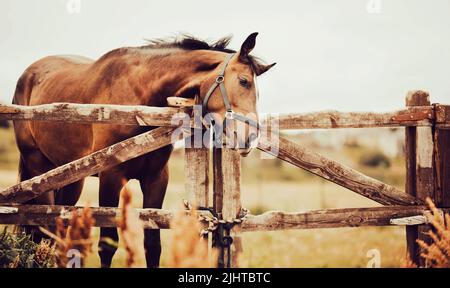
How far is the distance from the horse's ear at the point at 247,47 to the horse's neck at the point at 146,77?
0.56 meters

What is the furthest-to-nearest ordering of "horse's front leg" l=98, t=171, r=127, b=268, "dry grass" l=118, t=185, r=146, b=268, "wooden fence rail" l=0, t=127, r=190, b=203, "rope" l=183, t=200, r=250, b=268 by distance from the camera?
"horse's front leg" l=98, t=171, r=127, b=268
"wooden fence rail" l=0, t=127, r=190, b=203
"rope" l=183, t=200, r=250, b=268
"dry grass" l=118, t=185, r=146, b=268

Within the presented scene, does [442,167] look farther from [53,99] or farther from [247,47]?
[53,99]

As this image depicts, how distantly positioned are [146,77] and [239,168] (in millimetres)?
1665

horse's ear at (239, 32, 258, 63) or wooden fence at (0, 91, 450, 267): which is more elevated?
A: horse's ear at (239, 32, 258, 63)

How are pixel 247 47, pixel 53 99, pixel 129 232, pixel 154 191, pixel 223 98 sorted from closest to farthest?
pixel 129 232 → pixel 223 98 → pixel 247 47 → pixel 154 191 → pixel 53 99

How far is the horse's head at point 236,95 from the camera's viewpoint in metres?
4.04

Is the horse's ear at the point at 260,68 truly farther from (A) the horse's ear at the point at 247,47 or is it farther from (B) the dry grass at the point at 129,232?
(B) the dry grass at the point at 129,232

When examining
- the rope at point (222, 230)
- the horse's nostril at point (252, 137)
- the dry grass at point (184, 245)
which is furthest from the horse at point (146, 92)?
the dry grass at point (184, 245)

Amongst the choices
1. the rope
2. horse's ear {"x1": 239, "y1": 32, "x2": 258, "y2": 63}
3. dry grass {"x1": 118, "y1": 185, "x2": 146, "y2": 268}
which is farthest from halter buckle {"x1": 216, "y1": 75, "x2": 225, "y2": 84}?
dry grass {"x1": 118, "y1": 185, "x2": 146, "y2": 268}

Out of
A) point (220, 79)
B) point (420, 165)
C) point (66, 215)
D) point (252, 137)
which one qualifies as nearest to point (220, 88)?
point (220, 79)

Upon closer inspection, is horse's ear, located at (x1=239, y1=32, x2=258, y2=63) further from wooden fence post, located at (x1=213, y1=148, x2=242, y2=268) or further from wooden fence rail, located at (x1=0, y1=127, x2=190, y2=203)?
wooden fence rail, located at (x1=0, y1=127, x2=190, y2=203)

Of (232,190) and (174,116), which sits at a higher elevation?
(174,116)

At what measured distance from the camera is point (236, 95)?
14.0ft

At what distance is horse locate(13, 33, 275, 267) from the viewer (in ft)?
14.5
